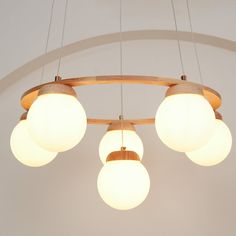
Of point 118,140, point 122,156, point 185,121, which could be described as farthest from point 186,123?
point 118,140

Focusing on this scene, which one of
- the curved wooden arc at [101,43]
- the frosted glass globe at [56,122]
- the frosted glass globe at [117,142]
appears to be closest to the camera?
the frosted glass globe at [56,122]

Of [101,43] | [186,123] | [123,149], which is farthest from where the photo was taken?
[101,43]

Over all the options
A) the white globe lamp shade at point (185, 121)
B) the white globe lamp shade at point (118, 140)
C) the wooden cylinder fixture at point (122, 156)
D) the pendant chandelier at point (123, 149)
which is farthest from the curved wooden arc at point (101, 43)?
the white globe lamp shade at point (185, 121)

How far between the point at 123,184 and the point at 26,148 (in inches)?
17.7

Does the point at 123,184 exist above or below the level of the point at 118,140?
below

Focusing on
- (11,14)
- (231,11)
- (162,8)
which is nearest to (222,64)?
(231,11)

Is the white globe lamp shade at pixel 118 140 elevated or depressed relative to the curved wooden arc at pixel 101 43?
depressed

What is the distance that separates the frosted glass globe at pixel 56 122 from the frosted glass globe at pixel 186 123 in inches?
10.0

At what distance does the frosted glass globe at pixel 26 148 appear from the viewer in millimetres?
1399

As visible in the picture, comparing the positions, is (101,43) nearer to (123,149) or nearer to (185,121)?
(123,149)

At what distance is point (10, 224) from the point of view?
2.52m

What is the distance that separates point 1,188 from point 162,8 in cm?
177

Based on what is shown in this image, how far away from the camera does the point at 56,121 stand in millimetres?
1051

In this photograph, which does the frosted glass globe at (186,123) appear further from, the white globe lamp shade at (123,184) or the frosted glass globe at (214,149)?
the frosted glass globe at (214,149)
